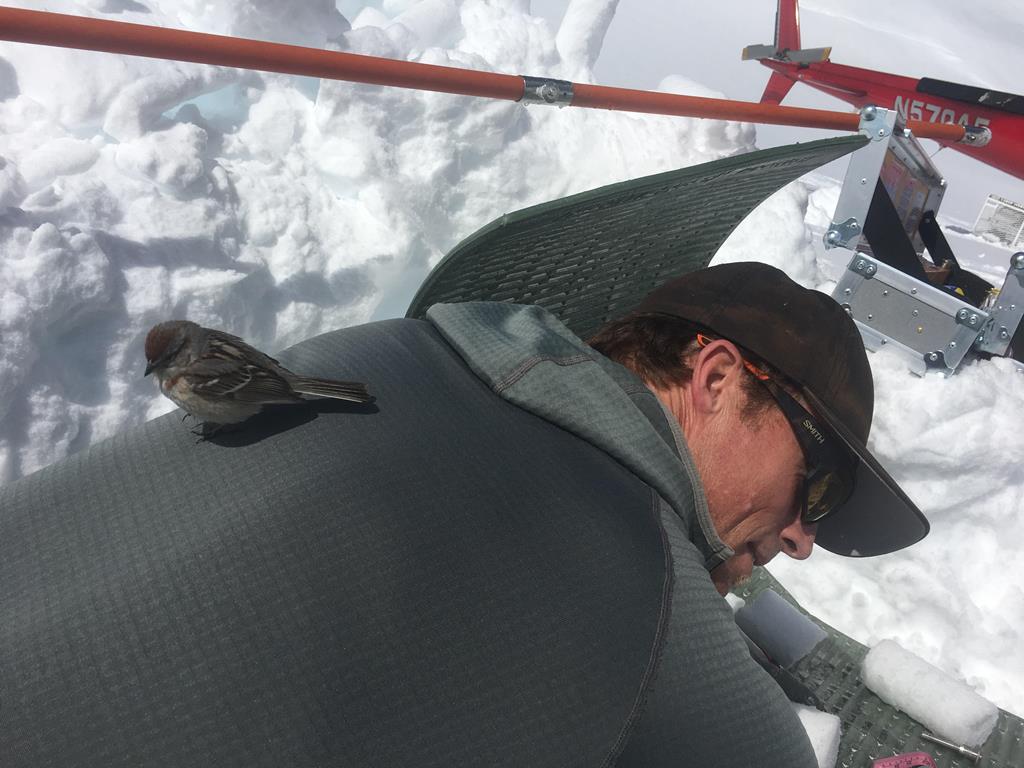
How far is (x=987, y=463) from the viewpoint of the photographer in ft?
11.1

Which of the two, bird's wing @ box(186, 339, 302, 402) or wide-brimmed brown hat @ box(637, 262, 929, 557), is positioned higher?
wide-brimmed brown hat @ box(637, 262, 929, 557)

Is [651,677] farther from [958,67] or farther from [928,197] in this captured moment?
[958,67]

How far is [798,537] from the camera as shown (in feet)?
5.69

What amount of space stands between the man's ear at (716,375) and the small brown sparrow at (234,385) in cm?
69

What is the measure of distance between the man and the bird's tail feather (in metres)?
0.02

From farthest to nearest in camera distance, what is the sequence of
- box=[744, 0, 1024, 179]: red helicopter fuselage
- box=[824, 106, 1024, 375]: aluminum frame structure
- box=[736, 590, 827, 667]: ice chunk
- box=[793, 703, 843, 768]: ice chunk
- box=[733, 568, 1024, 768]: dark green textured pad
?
box=[744, 0, 1024, 179]: red helicopter fuselage < box=[824, 106, 1024, 375]: aluminum frame structure < box=[736, 590, 827, 667]: ice chunk < box=[733, 568, 1024, 768]: dark green textured pad < box=[793, 703, 843, 768]: ice chunk

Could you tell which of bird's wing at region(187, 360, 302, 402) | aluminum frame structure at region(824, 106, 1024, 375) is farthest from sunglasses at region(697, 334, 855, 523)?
aluminum frame structure at region(824, 106, 1024, 375)

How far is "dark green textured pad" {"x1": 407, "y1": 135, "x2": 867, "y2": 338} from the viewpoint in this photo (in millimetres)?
1699

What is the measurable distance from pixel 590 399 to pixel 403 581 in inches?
17.2

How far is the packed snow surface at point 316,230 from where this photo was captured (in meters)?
3.09

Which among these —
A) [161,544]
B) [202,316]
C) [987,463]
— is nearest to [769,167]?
[161,544]

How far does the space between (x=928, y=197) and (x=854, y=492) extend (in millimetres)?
3605

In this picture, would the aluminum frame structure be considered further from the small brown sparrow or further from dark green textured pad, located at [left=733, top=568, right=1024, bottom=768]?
the small brown sparrow

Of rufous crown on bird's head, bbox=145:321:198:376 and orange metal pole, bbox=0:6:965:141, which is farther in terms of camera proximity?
orange metal pole, bbox=0:6:965:141
